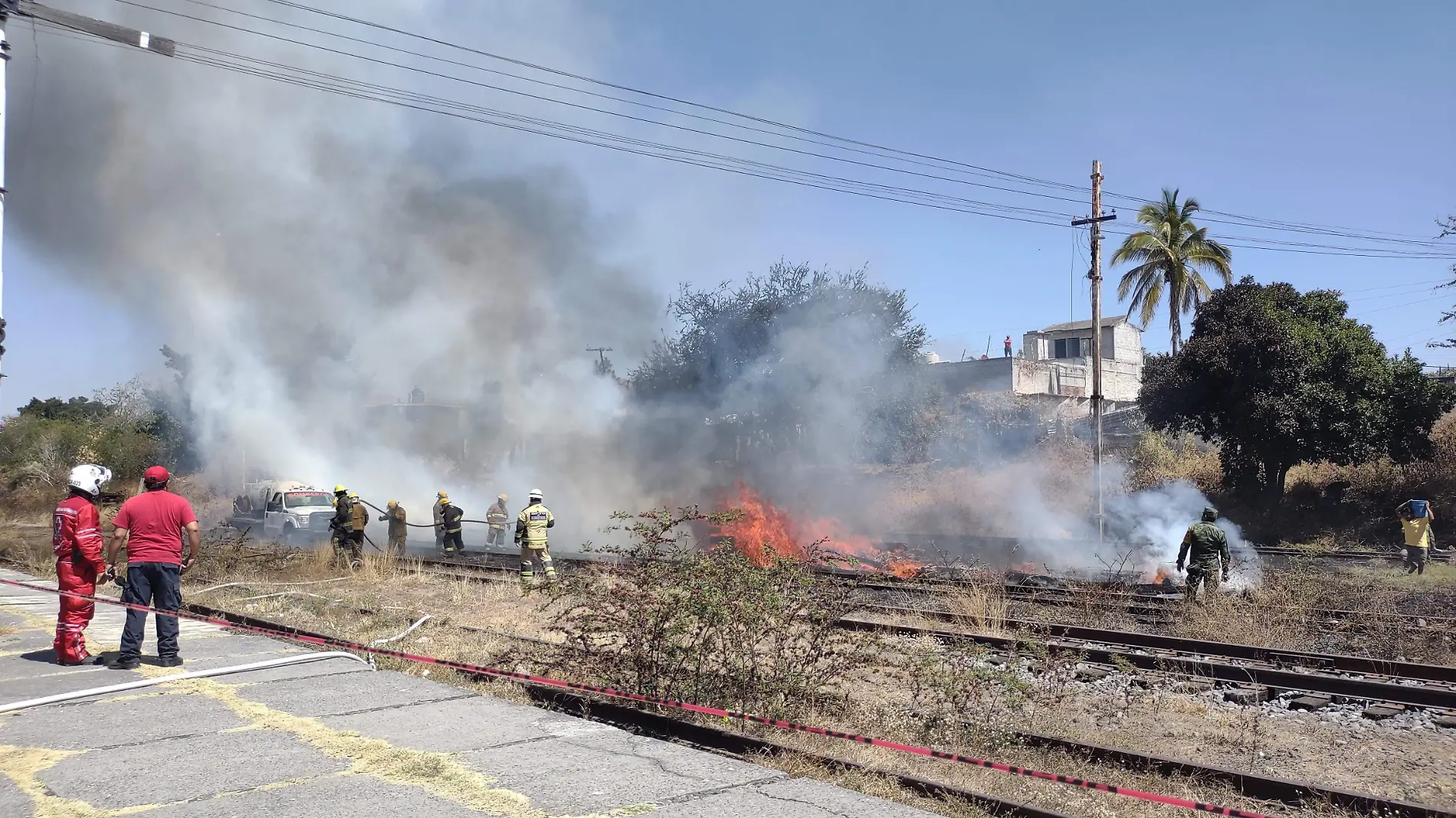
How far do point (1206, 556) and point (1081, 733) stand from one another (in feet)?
20.6

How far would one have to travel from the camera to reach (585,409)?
97.8ft

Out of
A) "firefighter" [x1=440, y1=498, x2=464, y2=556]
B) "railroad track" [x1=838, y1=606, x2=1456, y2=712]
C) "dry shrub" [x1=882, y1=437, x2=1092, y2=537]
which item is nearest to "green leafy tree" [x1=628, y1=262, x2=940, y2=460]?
"dry shrub" [x1=882, y1=437, x2=1092, y2=537]

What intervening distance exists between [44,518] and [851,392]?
1018 inches

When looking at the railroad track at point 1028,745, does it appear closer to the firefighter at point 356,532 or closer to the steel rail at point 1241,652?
the steel rail at point 1241,652

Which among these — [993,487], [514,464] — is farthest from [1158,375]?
[514,464]

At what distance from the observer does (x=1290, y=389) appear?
2248 cm

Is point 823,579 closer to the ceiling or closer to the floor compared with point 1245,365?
closer to the floor

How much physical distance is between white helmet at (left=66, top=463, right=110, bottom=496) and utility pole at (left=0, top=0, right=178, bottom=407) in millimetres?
4173

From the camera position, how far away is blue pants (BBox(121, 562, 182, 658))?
793cm

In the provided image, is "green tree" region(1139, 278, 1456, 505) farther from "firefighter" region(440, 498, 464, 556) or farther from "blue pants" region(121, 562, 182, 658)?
"blue pants" region(121, 562, 182, 658)

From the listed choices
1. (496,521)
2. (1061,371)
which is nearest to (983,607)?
(496,521)

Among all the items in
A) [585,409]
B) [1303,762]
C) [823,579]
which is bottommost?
[1303,762]

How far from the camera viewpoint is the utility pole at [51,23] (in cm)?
1129

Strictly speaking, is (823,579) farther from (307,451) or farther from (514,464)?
(307,451)
